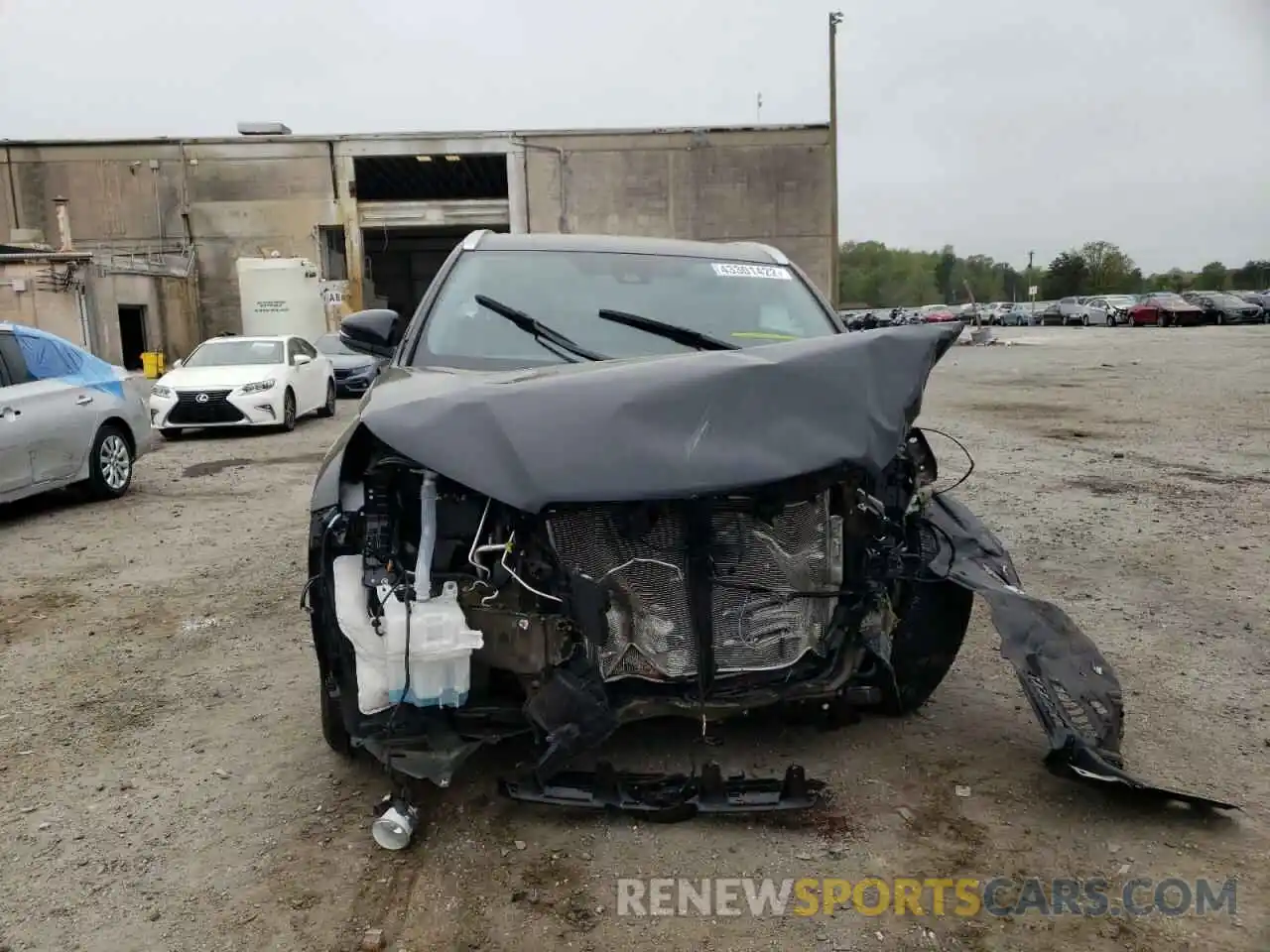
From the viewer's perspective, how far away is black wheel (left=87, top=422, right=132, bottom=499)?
7852mm

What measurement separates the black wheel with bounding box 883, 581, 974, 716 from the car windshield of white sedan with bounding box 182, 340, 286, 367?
11.8m

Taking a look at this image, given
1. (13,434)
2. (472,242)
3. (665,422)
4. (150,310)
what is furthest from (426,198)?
(665,422)

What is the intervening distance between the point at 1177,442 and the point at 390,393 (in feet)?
30.7

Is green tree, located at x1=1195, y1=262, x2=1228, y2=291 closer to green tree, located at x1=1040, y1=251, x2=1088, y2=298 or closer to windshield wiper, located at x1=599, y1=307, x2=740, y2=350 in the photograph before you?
green tree, located at x1=1040, y1=251, x2=1088, y2=298

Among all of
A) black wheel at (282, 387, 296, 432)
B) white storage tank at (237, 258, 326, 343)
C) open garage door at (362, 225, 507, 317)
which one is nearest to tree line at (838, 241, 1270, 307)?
open garage door at (362, 225, 507, 317)

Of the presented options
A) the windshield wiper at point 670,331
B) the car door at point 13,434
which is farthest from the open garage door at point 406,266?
the windshield wiper at point 670,331

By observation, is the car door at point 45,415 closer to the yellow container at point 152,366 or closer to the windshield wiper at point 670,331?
the windshield wiper at point 670,331

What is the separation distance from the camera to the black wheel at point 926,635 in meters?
3.27

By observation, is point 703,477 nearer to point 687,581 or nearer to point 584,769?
point 687,581

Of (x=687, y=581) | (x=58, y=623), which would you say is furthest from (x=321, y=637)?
(x=58, y=623)

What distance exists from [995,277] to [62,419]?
10345cm

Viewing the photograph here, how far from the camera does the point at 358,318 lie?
4164 mm

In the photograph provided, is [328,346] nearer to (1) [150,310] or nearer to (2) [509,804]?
(1) [150,310]

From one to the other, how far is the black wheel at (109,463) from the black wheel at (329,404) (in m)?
6.40
